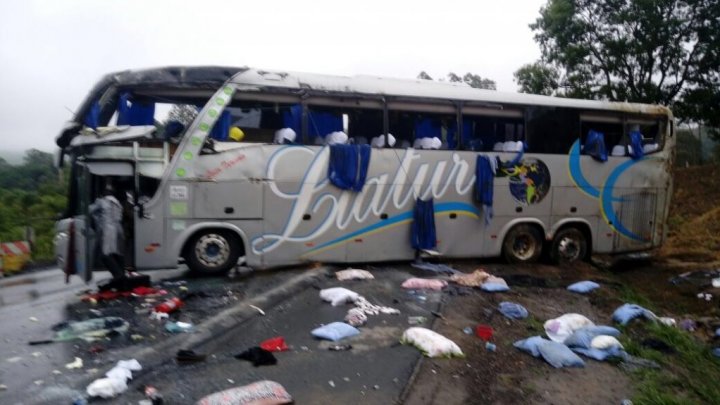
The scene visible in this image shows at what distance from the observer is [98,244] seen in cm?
751

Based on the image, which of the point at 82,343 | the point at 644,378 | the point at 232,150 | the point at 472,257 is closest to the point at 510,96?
the point at 472,257

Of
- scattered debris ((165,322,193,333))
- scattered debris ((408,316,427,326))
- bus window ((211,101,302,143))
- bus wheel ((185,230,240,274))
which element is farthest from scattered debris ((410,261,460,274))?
scattered debris ((165,322,193,333))

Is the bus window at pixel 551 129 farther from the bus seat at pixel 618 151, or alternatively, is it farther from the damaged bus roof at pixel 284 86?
the bus seat at pixel 618 151

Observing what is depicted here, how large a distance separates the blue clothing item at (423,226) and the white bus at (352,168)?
3 cm

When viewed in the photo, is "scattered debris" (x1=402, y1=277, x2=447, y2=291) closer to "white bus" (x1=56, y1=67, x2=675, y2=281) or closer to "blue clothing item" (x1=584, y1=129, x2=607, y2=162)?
"white bus" (x1=56, y1=67, x2=675, y2=281)

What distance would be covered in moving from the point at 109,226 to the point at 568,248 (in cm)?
817

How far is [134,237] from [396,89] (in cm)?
472

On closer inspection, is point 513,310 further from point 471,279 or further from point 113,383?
point 113,383

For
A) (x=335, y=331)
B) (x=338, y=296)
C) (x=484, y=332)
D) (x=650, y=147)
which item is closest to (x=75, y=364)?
(x=335, y=331)

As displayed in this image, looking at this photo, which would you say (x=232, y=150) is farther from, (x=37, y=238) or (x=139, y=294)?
(x=37, y=238)

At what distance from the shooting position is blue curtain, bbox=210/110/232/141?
8109mm

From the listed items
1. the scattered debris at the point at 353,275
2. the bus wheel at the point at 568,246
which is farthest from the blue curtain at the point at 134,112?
the bus wheel at the point at 568,246

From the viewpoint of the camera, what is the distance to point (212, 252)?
27.5 ft

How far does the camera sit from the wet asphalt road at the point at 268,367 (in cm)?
443
